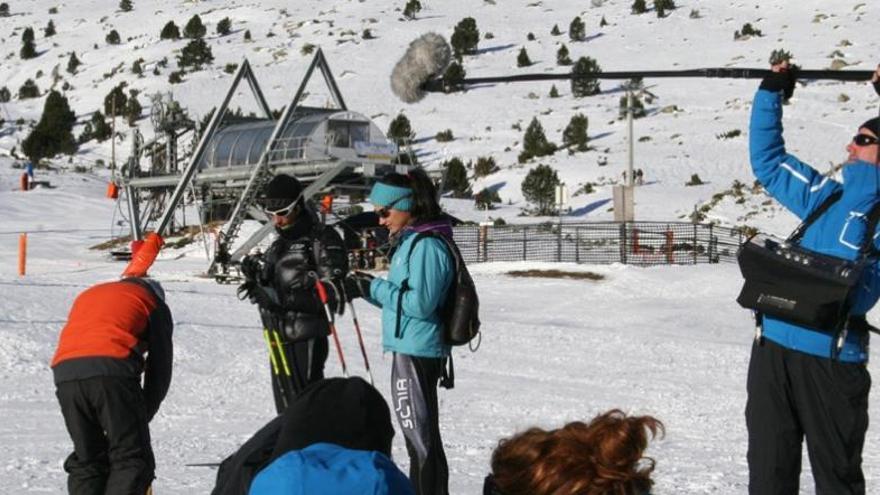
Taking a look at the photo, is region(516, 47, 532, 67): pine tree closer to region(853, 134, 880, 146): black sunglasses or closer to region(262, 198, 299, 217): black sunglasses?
region(262, 198, 299, 217): black sunglasses

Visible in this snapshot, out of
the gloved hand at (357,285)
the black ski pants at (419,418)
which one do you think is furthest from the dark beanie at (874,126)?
the gloved hand at (357,285)

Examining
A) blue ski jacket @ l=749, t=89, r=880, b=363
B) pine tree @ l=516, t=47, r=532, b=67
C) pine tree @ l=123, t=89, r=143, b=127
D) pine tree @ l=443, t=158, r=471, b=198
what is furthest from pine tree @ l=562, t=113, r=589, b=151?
blue ski jacket @ l=749, t=89, r=880, b=363

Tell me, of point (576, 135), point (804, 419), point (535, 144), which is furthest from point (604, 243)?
point (804, 419)

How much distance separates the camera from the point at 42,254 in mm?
31125

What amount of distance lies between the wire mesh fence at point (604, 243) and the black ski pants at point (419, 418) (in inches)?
955

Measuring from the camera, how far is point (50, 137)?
59.9 metres

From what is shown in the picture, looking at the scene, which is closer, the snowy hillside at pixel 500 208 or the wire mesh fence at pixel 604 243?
the snowy hillside at pixel 500 208

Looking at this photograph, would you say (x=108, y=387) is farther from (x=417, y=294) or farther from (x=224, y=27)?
(x=224, y=27)

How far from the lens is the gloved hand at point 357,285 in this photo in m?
5.73

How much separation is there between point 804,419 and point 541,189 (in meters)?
39.4

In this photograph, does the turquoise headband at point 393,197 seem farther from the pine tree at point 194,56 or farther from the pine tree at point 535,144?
the pine tree at point 194,56

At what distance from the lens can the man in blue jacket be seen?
4344 mm

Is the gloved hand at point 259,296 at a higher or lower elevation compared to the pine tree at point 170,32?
lower

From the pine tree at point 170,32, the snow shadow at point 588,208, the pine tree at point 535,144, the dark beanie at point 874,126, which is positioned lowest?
the snow shadow at point 588,208
